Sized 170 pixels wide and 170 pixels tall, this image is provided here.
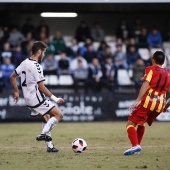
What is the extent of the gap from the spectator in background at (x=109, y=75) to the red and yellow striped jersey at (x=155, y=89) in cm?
1051

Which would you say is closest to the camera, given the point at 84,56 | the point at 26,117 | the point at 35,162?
the point at 35,162

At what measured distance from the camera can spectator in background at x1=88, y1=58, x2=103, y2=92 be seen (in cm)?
2128

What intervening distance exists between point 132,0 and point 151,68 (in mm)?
13487

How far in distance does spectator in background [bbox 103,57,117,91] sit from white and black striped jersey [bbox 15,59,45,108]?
10.1m

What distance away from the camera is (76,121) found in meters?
20.5

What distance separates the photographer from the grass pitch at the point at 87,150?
9.40 meters

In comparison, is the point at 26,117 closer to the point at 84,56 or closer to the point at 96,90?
the point at 96,90

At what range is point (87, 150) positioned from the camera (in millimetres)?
11719

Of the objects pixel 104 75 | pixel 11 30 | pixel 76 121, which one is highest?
pixel 11 30

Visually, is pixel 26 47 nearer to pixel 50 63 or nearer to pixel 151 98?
pixel 50 63

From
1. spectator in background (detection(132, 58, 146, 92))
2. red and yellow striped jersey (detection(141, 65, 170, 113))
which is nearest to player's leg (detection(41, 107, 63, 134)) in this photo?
red and yellow striped jersey (detection(141, 65, 170, 113))

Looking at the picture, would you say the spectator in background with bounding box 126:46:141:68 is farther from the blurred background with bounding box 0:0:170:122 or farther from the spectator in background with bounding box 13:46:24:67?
the spectator in background with bounding box 13:46:24:67

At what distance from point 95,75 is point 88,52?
171cm

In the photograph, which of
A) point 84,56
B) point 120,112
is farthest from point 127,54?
point 120,112
